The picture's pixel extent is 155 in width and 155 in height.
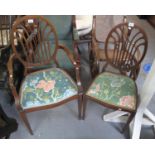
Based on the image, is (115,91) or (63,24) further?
(63,24)

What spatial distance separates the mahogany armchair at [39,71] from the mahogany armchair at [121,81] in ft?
0.55

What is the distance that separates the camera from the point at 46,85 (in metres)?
1.38

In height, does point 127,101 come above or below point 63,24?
below

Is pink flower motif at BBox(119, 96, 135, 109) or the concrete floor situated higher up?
pink flower motif at BBox(119, 96, 135, 109)

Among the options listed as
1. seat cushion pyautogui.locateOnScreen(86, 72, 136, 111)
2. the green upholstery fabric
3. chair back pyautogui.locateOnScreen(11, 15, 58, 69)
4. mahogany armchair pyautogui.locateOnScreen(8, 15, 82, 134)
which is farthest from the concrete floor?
the green upholstery fabric

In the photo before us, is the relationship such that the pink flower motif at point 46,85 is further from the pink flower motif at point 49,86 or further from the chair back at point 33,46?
the chair back at point 33,46

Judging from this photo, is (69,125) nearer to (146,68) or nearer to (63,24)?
(63,24)

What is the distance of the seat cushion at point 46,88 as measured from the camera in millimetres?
1287

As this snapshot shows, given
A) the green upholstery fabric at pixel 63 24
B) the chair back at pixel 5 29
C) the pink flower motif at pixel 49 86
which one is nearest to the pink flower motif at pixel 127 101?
the pink flower motif at pixel 49 86

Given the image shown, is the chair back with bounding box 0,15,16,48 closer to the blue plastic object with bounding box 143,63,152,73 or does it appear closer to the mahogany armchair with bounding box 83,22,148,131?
the mahogany armchair with bounding box 83,22,148,131

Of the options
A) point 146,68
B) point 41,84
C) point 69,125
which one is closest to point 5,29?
point 41,84

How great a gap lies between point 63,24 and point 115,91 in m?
0.89

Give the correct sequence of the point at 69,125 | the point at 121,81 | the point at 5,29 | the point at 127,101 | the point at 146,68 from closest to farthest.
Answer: the point at 127,101 < the point at 121,81 < the point at 69,125 < the point at 5,29 < the point at 146,68

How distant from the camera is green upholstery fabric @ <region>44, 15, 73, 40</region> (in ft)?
5.78
